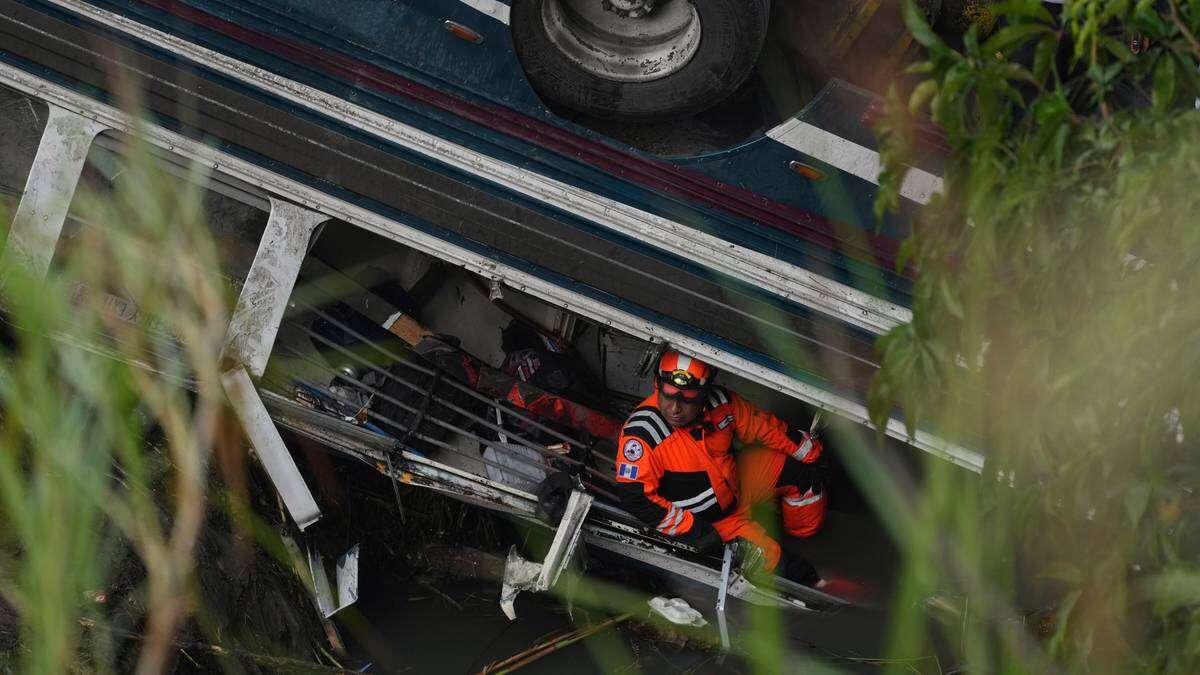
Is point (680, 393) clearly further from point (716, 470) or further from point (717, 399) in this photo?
point (716, 470)

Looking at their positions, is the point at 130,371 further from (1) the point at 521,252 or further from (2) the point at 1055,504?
(1) the point at 521,252

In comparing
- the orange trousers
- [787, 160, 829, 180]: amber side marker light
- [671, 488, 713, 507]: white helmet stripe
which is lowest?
the orange trousers

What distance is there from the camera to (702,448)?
15.4 feet

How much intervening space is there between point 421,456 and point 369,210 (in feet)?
3.35

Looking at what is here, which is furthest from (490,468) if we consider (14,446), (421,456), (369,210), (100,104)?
(14,446)

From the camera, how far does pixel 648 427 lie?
4.57 metres

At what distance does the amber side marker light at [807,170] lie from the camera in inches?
144

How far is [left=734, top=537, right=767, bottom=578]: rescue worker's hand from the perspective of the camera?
4.57 metres

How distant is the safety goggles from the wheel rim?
120 centimetres

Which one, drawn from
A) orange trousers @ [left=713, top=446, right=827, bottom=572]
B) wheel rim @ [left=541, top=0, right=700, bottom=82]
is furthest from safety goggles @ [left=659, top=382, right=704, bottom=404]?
wheel rim @ [left=541, top=0, right=700, bottom=82]

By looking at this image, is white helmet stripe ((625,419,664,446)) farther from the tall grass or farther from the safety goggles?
the tall grass

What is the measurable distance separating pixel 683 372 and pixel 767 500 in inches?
37.6

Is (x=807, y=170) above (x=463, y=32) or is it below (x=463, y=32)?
below

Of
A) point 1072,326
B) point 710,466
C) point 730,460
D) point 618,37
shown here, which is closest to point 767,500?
point 730,460
